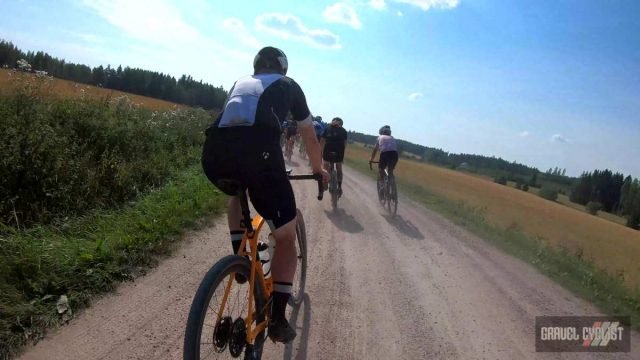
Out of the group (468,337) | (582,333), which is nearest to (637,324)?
(582,333)

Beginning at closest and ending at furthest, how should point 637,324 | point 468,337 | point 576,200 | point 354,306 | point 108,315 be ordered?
1. point 108,315
2. point 468,337
3. point 354,306
4. point 637,324
5. point 576,200

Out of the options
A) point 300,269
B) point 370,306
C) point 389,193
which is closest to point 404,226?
point 389,193

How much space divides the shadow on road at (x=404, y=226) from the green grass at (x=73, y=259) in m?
4.43

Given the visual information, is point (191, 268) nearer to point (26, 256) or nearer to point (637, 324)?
point (26, 256)

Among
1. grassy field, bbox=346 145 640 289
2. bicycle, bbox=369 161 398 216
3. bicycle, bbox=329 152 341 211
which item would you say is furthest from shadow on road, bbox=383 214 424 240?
grassy field, bbox=346 145 640 289

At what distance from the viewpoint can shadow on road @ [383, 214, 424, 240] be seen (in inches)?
350

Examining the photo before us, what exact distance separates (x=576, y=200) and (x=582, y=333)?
9448 cm

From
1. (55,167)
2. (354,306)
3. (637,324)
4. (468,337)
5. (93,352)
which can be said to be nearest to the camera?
(93,352)

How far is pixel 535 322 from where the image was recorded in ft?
16.5

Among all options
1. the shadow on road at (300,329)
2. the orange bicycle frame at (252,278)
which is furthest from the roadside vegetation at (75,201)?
the shadow on road at (300,329)

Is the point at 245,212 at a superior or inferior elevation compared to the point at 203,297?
superior

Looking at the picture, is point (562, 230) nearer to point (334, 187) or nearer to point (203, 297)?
point (334, 187)

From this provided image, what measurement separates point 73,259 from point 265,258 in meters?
2.15

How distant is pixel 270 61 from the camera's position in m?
3.19
